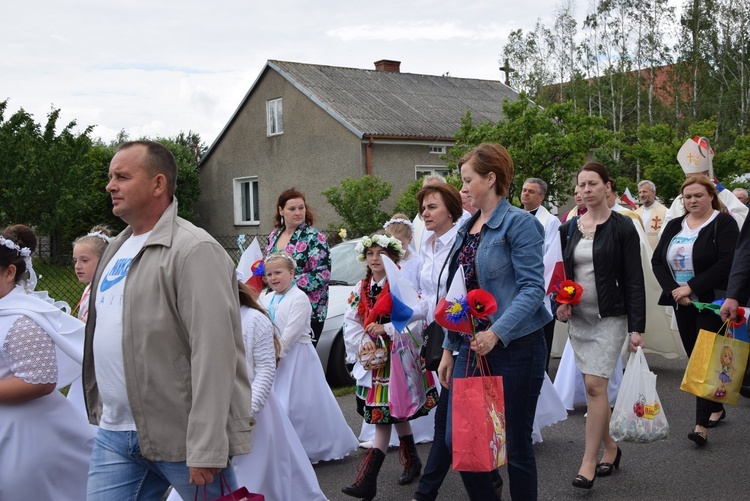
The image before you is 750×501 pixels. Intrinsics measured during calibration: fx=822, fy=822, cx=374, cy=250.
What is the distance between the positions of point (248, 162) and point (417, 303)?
24900 millimetres

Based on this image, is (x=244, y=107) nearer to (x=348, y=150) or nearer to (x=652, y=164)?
(x=348, y=150)

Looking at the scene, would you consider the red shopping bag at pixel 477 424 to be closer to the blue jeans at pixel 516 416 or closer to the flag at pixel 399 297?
the blue jeans at pixel 516 416

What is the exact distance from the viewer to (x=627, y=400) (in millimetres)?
5270

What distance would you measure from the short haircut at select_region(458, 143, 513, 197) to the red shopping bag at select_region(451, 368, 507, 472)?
1.02 m

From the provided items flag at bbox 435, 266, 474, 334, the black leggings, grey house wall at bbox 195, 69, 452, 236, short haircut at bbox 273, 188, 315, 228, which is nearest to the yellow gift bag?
the black leggings

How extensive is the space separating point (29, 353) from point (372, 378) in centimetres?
253

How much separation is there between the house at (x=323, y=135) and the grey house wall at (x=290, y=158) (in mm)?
32

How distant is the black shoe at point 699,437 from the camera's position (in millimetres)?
6234

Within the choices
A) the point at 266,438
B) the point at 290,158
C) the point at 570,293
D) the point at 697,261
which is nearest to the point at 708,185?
the point at 697,261

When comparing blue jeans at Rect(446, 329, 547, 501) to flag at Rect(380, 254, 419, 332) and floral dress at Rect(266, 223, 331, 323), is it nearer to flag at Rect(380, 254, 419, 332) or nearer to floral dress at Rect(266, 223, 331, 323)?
flag at Rect(380, 254, 419, 332)

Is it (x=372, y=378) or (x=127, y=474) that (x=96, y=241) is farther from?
(x=127, y=474)

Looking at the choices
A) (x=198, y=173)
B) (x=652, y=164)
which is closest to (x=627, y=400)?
(x=652, y=164)

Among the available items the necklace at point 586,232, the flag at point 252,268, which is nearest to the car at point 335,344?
the flag at point 252,268

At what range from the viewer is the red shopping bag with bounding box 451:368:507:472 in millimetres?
3666
